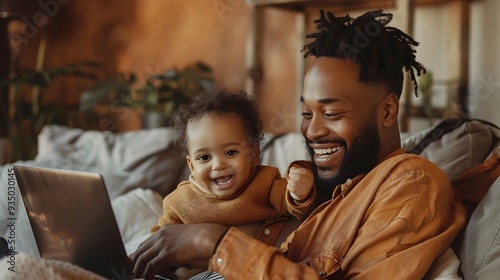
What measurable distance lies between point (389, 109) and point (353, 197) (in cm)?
18

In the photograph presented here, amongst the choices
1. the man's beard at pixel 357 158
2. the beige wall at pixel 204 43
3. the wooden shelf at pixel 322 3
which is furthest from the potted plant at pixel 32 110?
the man's beard at pixel 357 158

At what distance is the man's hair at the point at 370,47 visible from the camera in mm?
1209

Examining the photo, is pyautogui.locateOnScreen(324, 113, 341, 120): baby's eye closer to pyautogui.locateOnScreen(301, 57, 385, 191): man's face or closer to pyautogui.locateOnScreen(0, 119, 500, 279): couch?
pyautogui.locateOnScreen(301, 57, 385, 191): man's face

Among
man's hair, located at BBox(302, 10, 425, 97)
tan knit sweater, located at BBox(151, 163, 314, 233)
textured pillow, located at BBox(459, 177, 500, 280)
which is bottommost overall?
textured pillow, located at BBox(459, 177, 500, 280)

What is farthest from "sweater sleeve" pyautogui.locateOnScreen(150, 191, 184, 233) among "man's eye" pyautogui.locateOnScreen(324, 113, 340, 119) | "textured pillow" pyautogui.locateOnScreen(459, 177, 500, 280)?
"textured pillow" pyautogui.locateOnScreen(459, 177, 500, 280)

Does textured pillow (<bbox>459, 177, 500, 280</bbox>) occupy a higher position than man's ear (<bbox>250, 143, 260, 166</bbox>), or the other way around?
man's ear (<bbox>250, 143, 260, 166</bbox>)

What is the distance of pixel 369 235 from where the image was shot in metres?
1.11

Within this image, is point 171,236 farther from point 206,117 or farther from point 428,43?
point 428,43

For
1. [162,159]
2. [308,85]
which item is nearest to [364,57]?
[308,85]

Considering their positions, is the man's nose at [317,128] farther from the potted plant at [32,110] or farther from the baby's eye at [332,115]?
the potted plant at [32,110]

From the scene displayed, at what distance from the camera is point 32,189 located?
1119mm

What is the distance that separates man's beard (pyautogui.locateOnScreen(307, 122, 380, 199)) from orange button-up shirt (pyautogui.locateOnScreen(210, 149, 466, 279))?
2 centimetres

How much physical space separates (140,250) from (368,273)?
387mm

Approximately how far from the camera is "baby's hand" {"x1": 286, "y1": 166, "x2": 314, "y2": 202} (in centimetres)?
122
